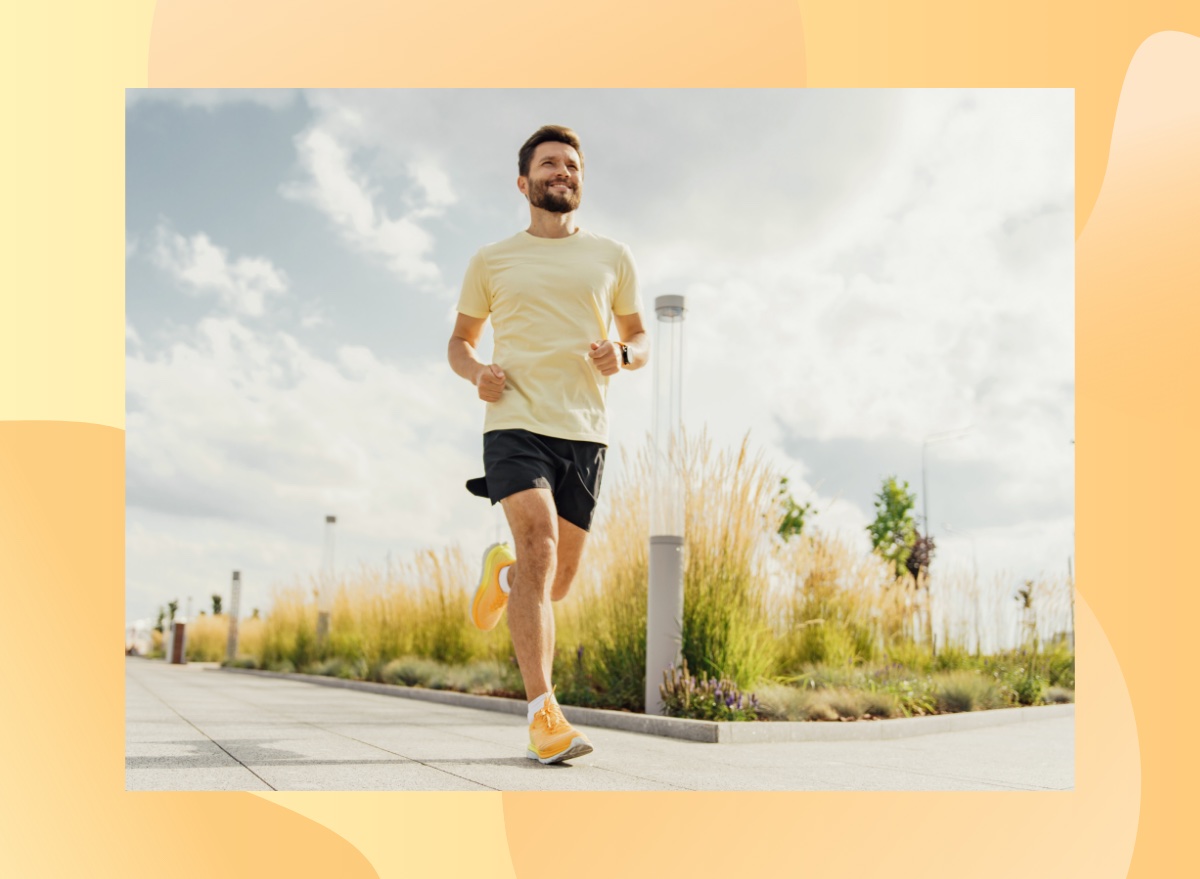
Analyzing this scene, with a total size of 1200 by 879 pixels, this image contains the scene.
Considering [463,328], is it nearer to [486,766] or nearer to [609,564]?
[486,766]

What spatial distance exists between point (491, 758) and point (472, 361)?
135 centimetres

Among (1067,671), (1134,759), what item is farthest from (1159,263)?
(1067,671)

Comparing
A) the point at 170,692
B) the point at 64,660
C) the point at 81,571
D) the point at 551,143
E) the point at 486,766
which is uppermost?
the point at 551,143

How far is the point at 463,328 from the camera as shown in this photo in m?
3.47

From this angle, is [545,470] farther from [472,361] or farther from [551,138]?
[551,138]

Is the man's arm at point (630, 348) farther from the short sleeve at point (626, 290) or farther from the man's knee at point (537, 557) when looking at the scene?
the man's knee at point (537, 557)

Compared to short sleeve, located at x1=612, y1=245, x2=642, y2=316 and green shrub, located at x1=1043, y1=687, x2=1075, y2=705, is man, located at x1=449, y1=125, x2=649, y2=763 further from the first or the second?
green shrub, located at x1=1043, y1=687, x2=1075, y2=705

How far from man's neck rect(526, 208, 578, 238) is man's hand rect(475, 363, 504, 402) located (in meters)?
0.53

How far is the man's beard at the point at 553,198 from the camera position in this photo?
11.0ft

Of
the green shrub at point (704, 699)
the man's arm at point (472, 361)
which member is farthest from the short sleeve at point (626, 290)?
the green shrub at point (704, 699)

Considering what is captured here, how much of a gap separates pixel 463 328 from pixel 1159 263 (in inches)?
88.9

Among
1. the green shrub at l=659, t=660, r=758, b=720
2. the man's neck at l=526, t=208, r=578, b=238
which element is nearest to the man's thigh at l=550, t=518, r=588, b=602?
the man's neck at l=526, t=208, r=578, b=238

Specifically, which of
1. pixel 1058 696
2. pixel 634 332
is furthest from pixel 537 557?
pixel 1058 696

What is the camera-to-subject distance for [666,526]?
543 cm
